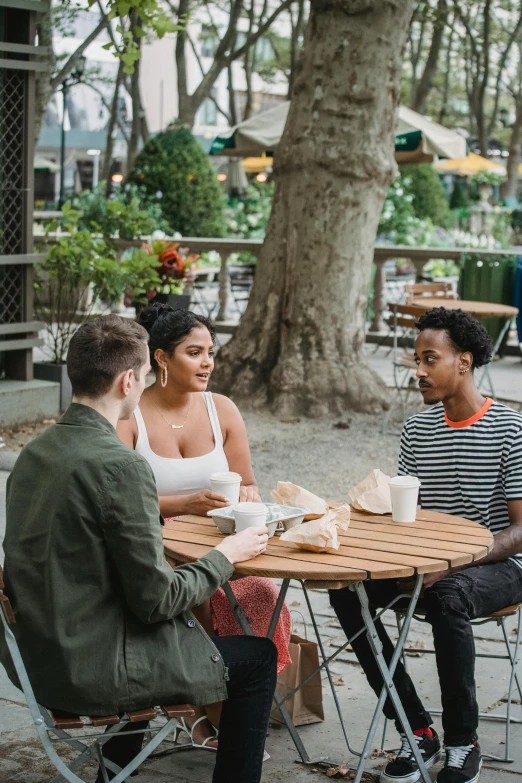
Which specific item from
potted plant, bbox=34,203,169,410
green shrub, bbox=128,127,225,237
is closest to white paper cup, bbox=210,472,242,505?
potted plant, bbox=34,203,169,410

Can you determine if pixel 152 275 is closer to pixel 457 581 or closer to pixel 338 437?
pixel 338 437

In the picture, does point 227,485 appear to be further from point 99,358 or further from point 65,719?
point 65,719

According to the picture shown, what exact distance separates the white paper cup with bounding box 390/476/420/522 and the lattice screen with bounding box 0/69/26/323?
553 centimetres

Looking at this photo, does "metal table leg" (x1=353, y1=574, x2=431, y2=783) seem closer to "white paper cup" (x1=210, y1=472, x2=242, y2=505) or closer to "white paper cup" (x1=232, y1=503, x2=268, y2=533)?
"white paper cup" (x1=232, y1=503, x2=268, y2=533)

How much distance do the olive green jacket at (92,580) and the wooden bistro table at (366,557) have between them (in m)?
0.41

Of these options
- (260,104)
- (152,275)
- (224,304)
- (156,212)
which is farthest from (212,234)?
(260,104)

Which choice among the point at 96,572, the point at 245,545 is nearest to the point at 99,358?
the point at 96,572

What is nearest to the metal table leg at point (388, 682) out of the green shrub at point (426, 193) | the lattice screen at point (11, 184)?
the lattice screen at point (11, 184)

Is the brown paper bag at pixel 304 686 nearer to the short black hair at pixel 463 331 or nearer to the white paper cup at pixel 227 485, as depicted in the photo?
the white paper cup at pixel 227 485

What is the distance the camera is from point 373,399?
9453 mm

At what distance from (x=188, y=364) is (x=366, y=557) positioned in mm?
1301

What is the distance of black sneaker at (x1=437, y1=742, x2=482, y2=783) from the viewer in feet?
10.6

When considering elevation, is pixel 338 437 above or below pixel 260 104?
below

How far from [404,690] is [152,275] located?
611cm
